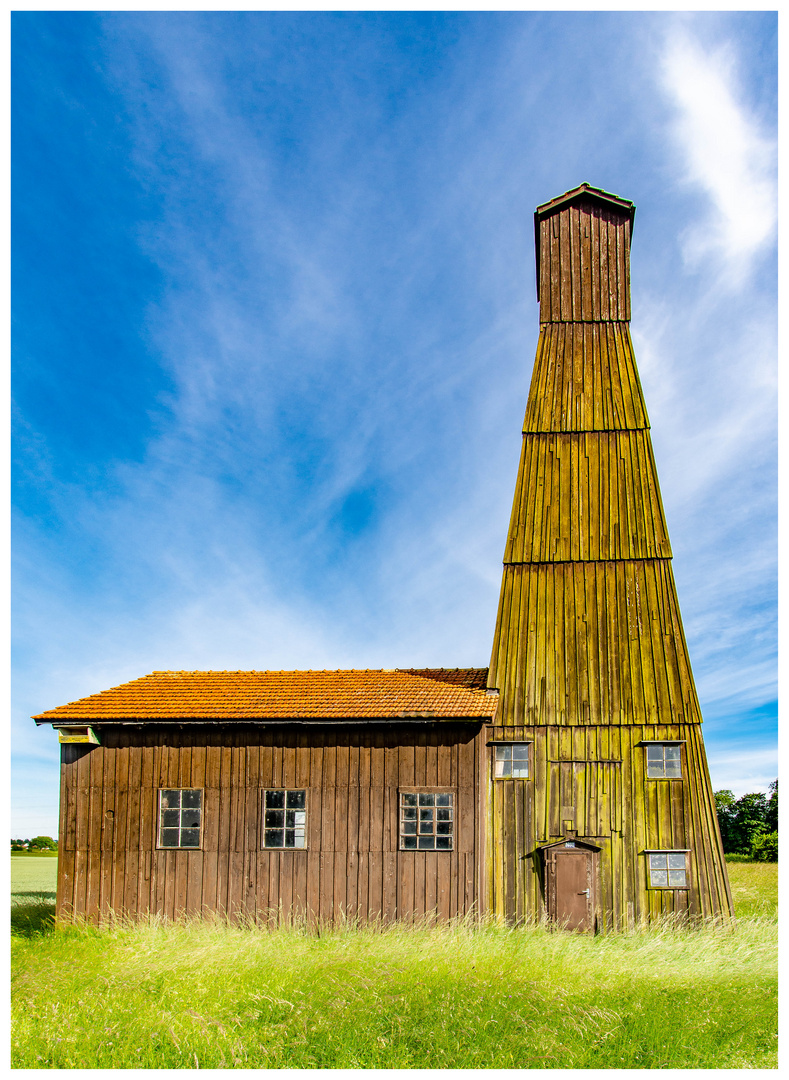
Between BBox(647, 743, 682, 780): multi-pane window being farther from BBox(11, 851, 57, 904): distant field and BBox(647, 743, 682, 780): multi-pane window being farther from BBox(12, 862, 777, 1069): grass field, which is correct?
BBox(11, 851, 57, 904): distant field

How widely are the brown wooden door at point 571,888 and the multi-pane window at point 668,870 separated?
1.34m

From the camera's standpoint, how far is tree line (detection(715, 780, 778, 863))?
29.8 m

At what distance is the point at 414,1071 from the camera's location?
852 cm

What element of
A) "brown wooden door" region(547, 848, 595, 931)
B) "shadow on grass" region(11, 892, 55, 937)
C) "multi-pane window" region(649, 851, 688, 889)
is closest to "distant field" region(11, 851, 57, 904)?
"shadow on grass" region(11, 892, 55, 937)

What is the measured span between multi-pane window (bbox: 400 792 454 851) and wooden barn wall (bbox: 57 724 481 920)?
0.50 feet

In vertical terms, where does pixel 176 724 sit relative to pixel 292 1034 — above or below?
above

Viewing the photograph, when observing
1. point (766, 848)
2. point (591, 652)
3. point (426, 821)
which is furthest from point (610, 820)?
point (766, 848)

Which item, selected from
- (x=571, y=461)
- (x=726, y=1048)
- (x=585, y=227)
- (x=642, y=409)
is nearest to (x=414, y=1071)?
(x=726, y=1048)

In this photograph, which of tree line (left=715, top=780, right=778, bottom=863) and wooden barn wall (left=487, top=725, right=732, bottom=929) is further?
tree line (left=715, top=780, right=778, bottom=863)

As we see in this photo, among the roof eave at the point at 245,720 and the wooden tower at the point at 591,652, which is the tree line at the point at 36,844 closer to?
the roof eave at the point at 245,720

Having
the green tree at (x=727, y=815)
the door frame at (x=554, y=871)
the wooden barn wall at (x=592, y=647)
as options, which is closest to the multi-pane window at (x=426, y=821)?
the door frame at (x=554, y=871)

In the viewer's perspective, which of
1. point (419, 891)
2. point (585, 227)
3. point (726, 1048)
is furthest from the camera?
point (585, 227)

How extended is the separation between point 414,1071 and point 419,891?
7.06m
